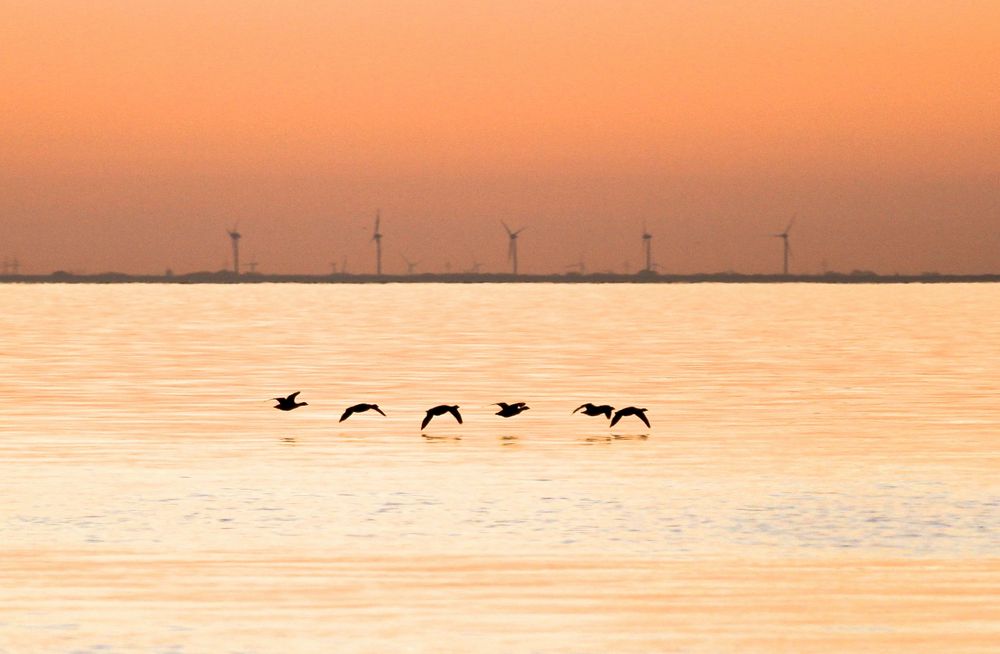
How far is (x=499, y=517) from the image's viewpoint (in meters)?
28.5

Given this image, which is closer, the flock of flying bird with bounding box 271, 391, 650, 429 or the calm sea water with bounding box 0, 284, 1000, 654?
the calm sea water with bounding box 0, 284, 1000, 654

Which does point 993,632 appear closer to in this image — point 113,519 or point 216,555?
point 216,555

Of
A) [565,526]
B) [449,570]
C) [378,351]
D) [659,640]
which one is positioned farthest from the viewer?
[378,351]

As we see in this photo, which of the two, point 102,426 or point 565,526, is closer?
point 565,526

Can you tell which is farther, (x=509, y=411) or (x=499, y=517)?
(x=509, y=411)

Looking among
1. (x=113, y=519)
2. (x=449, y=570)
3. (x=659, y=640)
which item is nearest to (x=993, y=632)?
(x=659, y=640)

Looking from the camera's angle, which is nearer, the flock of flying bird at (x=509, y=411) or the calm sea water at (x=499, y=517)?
the calm sea water at (x=499, y=517)

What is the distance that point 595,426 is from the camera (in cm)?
4675

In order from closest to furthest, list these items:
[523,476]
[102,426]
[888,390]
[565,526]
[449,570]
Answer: [449,570]
[565,526]
[523,476]
[102,426]
[888,390]

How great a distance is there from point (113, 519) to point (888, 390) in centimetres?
3792

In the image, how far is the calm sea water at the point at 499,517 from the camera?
787 inches

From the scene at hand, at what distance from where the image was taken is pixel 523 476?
34.7 m

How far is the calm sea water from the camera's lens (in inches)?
787

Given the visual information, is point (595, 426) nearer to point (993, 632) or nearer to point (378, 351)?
point (993, 632)
